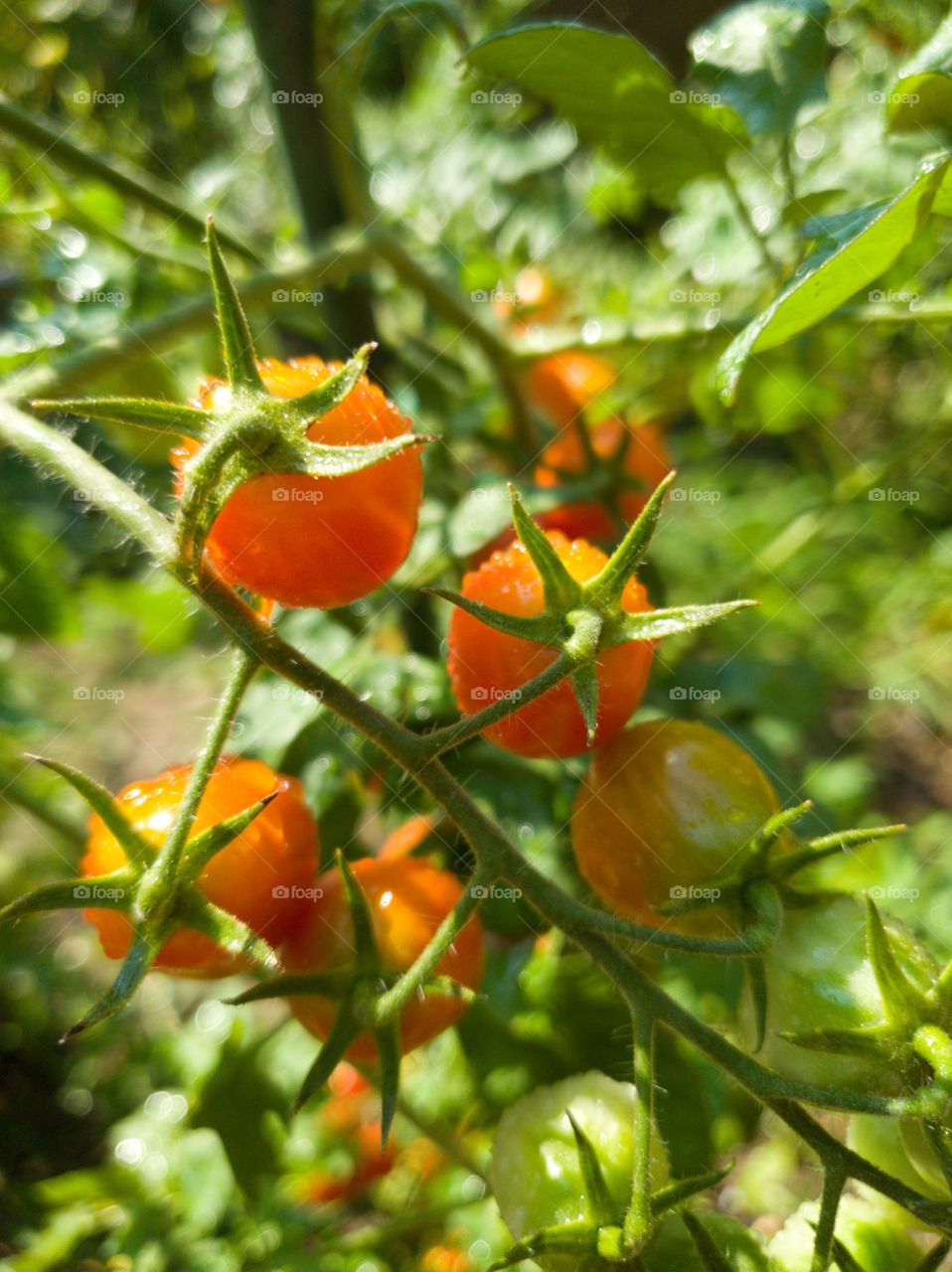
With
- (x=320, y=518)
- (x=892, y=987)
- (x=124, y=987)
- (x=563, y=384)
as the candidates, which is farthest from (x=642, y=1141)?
(x=563, y=384)

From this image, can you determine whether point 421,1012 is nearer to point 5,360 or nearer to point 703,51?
point 5,360

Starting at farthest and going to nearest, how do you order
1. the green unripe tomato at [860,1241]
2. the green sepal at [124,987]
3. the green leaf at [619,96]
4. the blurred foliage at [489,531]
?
the blurred foliage at [489,531]
the green leaf at [619,96]
the green unripe tomato at [860,1241]
the green sepal at [124,987]

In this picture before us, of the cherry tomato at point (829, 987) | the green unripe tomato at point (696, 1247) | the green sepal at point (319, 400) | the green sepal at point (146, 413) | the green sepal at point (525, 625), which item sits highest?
the green sepal at point (146, 413)

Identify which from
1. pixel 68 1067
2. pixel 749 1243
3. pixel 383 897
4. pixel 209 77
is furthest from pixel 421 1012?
pixel 209 77

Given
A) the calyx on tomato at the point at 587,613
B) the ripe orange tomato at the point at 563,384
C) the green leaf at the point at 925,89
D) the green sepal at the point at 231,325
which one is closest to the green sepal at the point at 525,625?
the calyx on tomato at the point at 587,613

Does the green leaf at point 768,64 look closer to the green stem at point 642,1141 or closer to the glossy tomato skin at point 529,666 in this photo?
the glossy tomato skin at point 529,666

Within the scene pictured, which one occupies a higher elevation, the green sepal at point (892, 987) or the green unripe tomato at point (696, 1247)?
the green sepal at point (892, 987)

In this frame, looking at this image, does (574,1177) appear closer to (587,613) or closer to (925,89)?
(587,613)
